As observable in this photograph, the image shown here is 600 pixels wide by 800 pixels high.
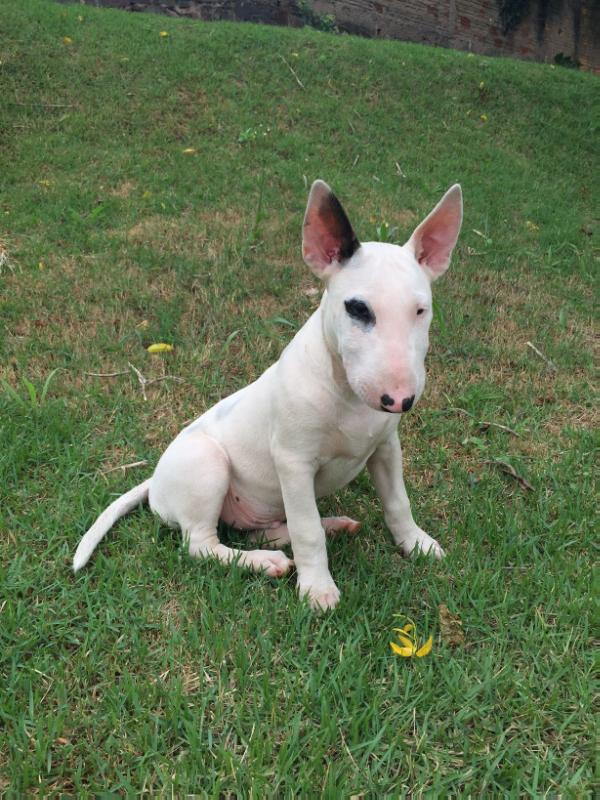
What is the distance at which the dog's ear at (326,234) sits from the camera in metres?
2.02

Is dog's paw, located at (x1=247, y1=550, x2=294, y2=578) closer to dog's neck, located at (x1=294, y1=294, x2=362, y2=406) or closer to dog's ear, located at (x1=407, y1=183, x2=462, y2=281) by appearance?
dog's neck, located at (x1=294, y1=294, x2=362, y2=406)

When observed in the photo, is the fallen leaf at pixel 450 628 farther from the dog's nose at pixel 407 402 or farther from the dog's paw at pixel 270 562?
the dog's nose at pixel 407 402

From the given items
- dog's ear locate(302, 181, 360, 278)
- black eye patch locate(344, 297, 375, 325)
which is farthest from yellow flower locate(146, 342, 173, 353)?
black eye patch locate(344, 297, 375, 325)

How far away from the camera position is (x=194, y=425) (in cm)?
271

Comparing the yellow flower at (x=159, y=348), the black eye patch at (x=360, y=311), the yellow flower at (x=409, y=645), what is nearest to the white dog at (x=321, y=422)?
the black eye patch at (x=360, y=311)

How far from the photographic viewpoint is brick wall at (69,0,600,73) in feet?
45.5

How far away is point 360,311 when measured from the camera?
6.23 ft

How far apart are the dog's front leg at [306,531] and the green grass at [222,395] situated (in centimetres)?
7

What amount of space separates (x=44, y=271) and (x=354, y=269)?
3690 millimetres

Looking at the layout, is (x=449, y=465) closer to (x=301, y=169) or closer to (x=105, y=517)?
(x=105, y=517)

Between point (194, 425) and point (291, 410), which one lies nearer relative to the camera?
point (291, 410)

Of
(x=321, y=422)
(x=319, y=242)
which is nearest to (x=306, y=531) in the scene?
(x=321, y=422)

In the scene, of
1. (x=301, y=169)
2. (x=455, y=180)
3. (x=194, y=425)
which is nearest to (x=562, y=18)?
(x=455, y=180)

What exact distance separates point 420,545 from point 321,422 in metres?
0.74
